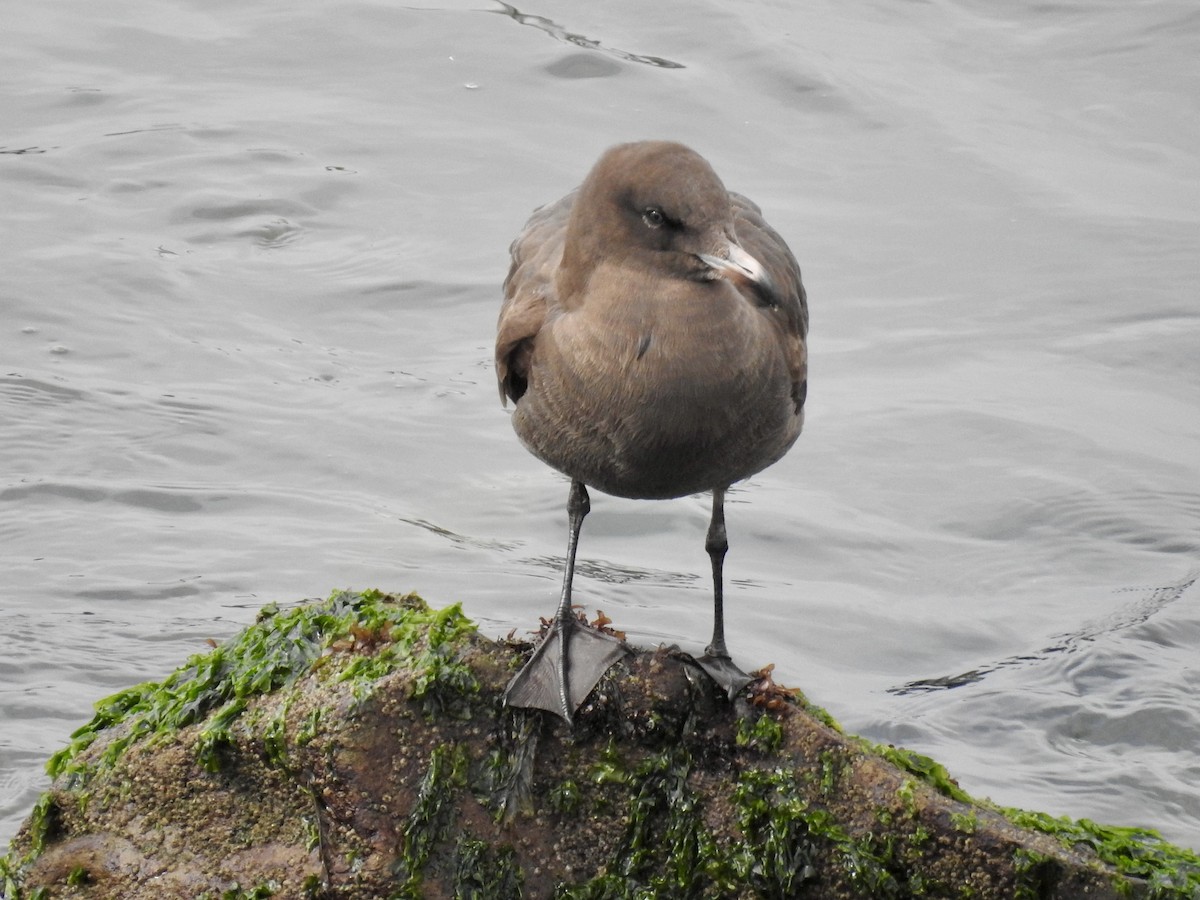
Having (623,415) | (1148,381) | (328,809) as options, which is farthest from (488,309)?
(328,809)

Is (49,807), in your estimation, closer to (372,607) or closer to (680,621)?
(372,607)

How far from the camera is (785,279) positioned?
5.60m

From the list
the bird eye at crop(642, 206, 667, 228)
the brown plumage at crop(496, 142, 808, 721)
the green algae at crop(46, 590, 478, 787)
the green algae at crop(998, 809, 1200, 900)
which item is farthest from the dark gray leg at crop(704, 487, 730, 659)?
the green algae at crop(998, 809, 1200, 900)

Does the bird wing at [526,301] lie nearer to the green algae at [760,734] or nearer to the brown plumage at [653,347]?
the brown plumage at [653,347]

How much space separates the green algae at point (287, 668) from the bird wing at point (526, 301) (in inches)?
35.5

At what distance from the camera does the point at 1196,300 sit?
33.8ft

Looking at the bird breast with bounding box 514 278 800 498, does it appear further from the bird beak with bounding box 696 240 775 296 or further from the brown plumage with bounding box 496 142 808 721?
the bird beak with bounding box 696 240 775 296

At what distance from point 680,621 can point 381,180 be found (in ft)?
16.8

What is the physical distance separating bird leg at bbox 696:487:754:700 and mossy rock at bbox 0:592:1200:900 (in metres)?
0.06

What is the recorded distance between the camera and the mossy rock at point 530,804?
4176 mm

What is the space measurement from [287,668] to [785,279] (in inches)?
85.6

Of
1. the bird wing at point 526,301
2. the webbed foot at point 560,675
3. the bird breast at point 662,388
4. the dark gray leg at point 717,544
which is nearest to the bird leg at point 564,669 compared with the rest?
the webbed foot at point 560,675

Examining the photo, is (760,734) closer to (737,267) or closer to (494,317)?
(737,267)

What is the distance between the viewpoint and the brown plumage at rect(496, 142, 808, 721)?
189 inches
